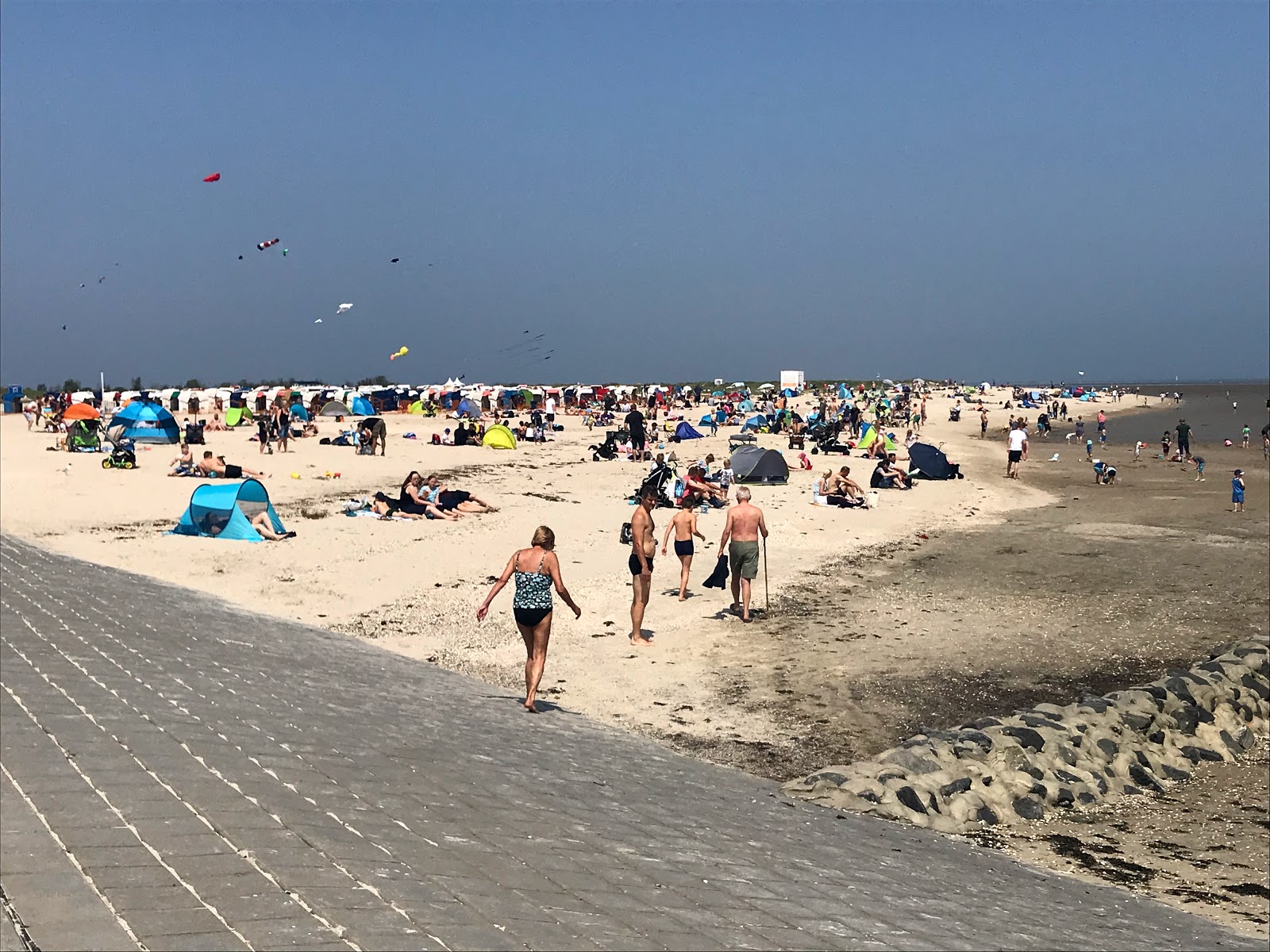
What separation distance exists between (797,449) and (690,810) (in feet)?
108

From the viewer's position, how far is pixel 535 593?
29.3 ft

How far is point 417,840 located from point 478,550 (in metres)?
12.6

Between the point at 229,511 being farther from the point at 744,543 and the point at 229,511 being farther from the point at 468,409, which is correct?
the point at 468,409

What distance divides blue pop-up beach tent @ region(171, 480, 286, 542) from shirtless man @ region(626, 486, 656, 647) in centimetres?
Result: 765

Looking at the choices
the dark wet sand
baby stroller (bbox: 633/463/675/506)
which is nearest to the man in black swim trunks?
baby stroller (bbox: 633/463/675/506)

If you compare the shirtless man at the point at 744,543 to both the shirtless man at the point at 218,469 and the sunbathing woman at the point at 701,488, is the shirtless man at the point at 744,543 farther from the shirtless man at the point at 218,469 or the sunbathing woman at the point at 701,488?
the shirtless man at the point at 218,469

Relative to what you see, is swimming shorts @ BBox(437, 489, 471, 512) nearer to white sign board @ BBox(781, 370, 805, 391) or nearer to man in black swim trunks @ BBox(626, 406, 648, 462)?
man in black swim trunks @ BBox(626, 406, 648, 462)

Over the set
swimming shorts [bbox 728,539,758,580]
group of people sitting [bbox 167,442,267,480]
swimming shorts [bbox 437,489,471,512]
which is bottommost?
swimming shorts [bbox 728,539,758,580]

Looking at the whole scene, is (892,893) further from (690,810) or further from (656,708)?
(656,708)

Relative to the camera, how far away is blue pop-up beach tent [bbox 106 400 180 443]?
115ft

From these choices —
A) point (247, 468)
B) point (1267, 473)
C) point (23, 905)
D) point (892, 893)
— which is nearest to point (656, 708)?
point (892, 893)

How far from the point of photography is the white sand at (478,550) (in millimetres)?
11391

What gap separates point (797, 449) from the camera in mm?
39031

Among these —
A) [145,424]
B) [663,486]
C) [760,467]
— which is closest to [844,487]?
[760,467]
